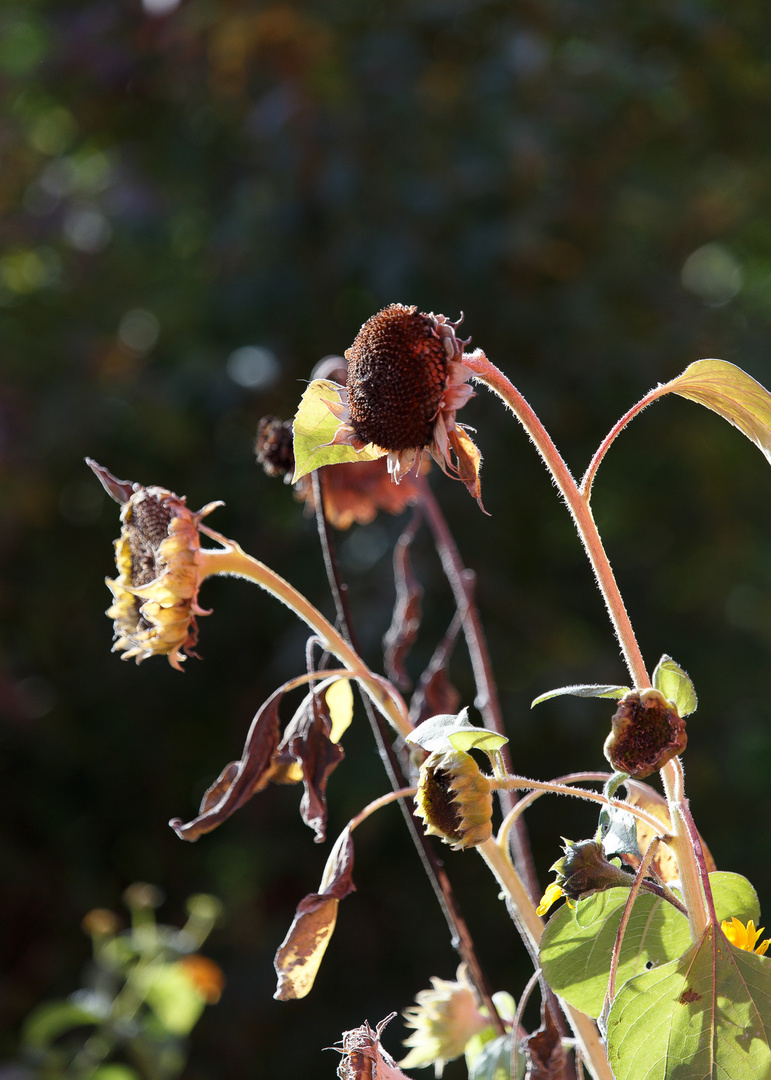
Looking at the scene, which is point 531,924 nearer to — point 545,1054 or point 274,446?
point 545,1054

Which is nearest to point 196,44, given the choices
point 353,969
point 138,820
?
point 138,820

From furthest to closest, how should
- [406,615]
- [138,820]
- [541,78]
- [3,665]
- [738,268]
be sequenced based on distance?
[738,268] < [138,820] < [3,665] < [541,78] < [406,615]

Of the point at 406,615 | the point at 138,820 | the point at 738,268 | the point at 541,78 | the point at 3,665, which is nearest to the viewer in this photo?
the point at 406,615

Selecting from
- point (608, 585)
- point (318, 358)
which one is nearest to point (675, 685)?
point (608, 585)

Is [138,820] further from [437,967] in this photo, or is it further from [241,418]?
[241,418]

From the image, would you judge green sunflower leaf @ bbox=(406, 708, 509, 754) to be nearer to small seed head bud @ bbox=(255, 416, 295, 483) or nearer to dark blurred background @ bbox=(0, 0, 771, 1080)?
small seed head bud @ bbox=(255, 416, 295, 483)

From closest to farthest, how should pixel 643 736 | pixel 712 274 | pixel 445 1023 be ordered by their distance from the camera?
pixel 643 736, pixel 445 1023, pixel 712 274

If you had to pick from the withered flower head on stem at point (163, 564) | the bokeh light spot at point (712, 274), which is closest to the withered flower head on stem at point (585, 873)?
the withered flower head on stem at point (163, 564)
